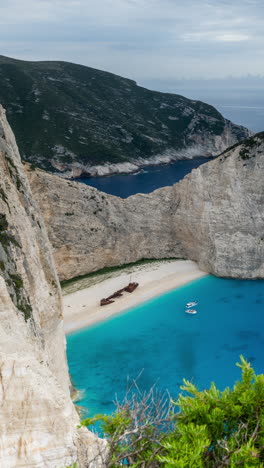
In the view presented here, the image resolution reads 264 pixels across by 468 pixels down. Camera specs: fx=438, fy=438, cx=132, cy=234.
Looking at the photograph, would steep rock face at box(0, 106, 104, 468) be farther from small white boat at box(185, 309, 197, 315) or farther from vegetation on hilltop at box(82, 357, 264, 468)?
small white boat at box(185, 309, 197, 315)

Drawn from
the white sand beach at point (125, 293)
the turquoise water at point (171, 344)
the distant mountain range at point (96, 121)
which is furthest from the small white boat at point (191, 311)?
the distant mountain range at point (96, 121)

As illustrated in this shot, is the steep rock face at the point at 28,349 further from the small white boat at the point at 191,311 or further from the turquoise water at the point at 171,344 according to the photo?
the small white boat at the point at 191,311

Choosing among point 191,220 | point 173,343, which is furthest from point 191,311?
point 191,220

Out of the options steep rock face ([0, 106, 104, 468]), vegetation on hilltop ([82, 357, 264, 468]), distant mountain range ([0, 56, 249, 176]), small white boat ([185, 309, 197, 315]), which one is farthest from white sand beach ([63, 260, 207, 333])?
distant mountain range ([0, 56, 249, 176])

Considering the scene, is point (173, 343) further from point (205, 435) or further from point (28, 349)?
point (205, 435)

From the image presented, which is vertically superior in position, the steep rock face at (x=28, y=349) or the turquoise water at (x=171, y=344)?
the steep rock face at (x=28, y=349)

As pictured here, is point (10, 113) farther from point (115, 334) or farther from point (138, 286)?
point (115, 334)
